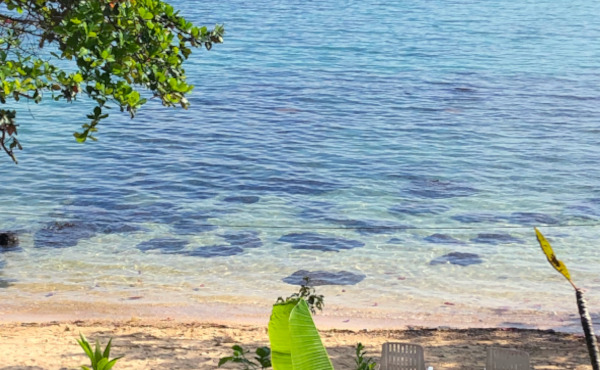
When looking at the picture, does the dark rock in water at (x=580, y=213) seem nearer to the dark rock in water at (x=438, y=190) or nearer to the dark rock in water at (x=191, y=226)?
the dark rock in water at (x=438, y=190)

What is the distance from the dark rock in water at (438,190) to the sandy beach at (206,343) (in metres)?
6.90

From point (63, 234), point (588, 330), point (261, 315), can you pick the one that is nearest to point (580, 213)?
point (261, 315)

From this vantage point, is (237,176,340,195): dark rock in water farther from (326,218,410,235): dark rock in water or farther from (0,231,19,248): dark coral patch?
(0,231,19,248): dark coral patch

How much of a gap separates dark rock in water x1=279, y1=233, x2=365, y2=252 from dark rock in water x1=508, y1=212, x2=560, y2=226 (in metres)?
3.38

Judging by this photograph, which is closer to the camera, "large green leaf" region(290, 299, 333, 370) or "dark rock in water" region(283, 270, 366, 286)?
"large green leaf" region(290, 299, 333, 370)

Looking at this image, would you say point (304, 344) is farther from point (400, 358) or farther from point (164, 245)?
point (164, 245)

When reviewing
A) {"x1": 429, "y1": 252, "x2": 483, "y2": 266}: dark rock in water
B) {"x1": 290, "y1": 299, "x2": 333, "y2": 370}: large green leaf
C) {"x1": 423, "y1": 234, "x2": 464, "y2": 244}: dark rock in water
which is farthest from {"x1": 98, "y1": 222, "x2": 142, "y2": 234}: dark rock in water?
{"x1": 290, "y1": 299, "x2": 333, "y2": 370}: large green leaf

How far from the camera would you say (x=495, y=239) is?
1452 centimetres

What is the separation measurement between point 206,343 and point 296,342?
556cm

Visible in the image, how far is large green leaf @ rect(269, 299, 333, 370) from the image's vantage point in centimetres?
407

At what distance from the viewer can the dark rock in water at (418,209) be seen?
52.6ft

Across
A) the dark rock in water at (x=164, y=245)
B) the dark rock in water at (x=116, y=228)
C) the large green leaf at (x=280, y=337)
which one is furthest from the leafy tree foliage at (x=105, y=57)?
the dark rock in water at (x=116, y=228)

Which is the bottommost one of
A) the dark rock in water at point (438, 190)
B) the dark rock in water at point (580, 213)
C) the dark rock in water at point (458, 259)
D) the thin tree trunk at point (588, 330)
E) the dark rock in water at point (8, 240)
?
the thin tree trunk at point (588, 330)

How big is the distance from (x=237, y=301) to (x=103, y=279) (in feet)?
7.19
